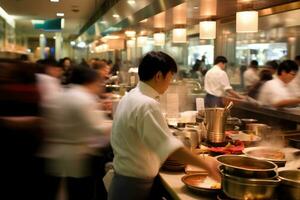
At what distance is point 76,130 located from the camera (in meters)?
3.08

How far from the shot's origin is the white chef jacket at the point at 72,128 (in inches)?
120

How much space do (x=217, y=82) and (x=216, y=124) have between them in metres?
4.61

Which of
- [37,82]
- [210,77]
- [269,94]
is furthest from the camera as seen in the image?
[210,77]

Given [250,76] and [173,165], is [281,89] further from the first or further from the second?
[250,76]

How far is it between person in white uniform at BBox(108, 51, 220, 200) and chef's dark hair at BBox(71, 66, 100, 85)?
101 cm

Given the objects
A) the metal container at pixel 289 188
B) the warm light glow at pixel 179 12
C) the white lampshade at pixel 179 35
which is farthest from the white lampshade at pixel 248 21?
the metal container at pixel 289 188

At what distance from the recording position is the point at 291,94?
17.8ft

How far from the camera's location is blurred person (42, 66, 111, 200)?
305 centimetres

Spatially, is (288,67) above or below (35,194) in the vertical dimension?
above

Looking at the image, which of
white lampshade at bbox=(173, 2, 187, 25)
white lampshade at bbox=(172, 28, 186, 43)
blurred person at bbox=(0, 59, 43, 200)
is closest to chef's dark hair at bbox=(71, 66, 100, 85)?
blurred person at bbox=(0, 59, 43, 200)

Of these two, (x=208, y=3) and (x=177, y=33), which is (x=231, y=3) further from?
(x=177, y=33)

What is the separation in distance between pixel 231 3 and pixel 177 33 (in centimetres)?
195

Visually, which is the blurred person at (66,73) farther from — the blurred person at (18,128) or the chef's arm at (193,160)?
the blurred person at (18,128)

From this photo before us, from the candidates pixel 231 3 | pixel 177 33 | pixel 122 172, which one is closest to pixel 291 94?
pixel 231 3
